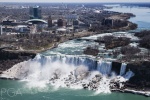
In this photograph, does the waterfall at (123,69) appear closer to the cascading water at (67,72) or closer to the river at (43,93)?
the cascading water at (67,72)

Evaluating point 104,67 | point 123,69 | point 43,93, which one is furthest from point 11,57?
point 123,69

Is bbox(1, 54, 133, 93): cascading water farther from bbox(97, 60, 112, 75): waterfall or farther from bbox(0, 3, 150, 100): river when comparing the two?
bbox(0, 3, 150, 100): river

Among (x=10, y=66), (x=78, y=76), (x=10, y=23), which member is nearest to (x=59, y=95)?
(x=78, y=76)

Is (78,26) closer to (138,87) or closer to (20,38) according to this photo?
(20,38)

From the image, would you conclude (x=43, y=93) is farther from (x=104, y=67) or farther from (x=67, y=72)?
(x=104, y=67)

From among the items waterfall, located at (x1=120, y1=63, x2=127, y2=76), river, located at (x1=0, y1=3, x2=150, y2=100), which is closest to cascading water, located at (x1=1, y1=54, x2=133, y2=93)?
waterfall, located at (x1=120, y1=63, x2=127, y2=76)

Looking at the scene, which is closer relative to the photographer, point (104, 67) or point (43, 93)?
point (43, 93)
